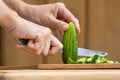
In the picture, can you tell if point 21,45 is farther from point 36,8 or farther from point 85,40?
point 85,40

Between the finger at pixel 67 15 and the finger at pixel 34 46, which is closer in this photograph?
the finger at pixel 34 46

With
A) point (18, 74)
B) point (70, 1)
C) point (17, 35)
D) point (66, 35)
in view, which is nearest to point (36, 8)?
point (66, 35)

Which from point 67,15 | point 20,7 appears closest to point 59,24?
point 67,15

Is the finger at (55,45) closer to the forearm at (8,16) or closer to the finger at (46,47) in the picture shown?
the finger at (46,47)

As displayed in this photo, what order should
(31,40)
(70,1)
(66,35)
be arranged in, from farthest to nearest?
(70,1) → (66,35) → (31,40)

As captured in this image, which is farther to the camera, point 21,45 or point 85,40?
point 85,40

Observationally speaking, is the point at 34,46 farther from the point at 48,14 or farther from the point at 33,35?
the point at 48,14

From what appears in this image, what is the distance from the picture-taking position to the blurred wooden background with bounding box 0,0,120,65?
2.72 m

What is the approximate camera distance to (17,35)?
129cm

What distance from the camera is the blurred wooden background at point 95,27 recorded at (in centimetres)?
272

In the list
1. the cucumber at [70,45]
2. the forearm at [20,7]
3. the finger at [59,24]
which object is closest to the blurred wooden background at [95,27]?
the forearm at [20,7]

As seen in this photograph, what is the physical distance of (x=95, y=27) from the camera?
2764mm

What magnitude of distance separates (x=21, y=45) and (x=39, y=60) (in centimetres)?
146

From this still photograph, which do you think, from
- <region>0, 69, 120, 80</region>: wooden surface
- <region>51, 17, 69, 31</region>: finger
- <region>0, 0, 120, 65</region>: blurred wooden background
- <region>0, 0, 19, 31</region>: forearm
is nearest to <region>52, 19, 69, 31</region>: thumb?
<region>51, 17, 69, 31</region>: finger
